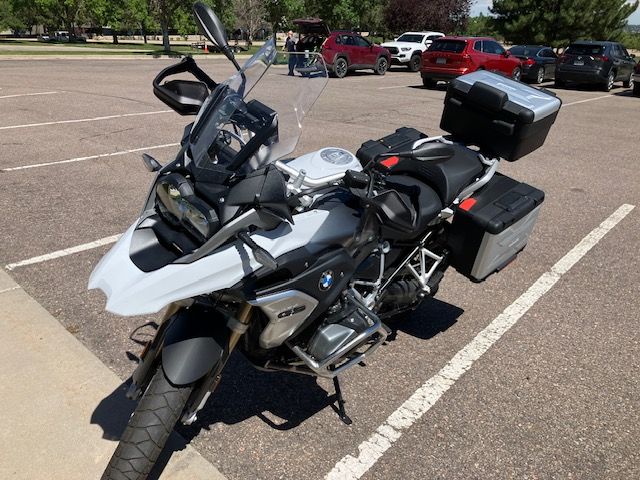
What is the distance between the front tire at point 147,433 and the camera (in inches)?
80.5

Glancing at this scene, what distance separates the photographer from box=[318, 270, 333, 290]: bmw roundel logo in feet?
7.36

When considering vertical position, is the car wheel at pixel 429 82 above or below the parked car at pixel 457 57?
below

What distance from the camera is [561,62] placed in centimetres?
1839

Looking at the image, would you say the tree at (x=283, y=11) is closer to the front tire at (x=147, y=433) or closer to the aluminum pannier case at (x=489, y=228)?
the aluminum pannier case at (x=489, y=228)

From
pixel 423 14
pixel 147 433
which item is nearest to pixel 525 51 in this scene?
pixel 423 14

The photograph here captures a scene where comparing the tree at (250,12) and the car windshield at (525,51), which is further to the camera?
the tree at (250,12)

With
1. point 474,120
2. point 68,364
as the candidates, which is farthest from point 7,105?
point 474,120

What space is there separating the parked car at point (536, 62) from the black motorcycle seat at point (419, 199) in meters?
18.7

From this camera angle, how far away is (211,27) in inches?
86.7

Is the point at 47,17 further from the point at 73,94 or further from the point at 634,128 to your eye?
the point at 634,128

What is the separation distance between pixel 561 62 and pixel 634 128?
7.94 meters

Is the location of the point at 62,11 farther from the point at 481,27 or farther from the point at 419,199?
the point at 419,199

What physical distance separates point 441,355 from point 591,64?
59.5 ft

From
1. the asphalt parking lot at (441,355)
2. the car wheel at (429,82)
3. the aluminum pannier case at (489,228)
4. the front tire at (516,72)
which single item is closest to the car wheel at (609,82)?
the front tire at (516,72)
